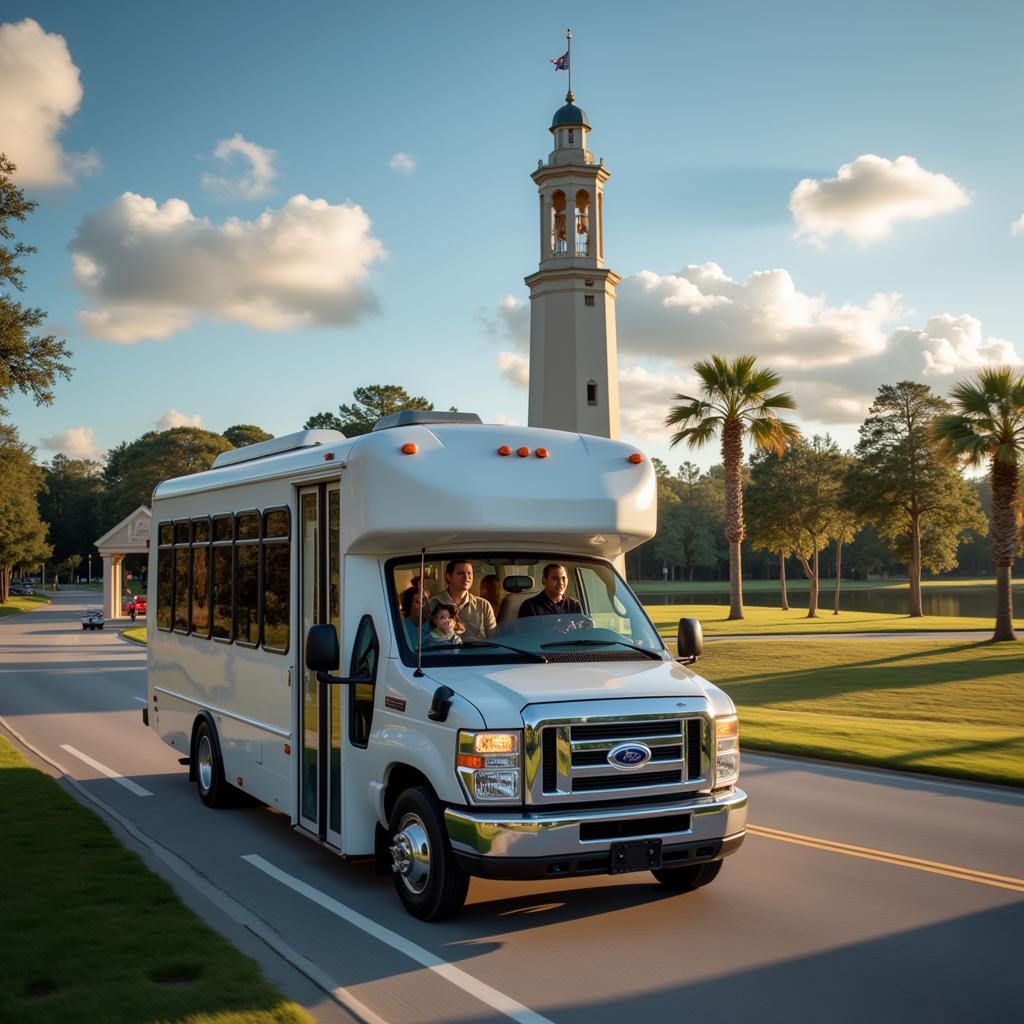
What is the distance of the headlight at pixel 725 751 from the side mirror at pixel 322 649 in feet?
8.19

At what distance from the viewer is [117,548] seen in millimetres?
65688

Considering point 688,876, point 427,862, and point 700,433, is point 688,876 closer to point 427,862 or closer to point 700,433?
point 427,862

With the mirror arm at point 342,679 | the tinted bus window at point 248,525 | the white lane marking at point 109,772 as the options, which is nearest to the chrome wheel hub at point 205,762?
the white lane marking at point 109,772

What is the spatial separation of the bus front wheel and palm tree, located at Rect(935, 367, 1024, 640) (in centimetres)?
2671

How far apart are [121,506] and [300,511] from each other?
306 feet

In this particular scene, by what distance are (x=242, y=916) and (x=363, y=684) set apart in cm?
167

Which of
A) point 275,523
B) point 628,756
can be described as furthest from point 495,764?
point 275,523

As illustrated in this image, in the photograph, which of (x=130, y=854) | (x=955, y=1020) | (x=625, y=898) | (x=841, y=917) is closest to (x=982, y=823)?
(x=841, y=917)

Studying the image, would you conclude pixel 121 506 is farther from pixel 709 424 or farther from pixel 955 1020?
pixel 955 1020

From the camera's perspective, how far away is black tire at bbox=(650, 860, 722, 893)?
7.65m

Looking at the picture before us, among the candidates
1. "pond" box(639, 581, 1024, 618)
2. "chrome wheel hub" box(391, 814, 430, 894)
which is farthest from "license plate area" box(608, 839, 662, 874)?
"pond" box(639, 581, 1024, 618)

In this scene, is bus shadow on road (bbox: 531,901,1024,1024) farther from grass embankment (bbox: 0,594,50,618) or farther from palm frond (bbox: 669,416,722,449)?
grass embankment (bbox: 0,594,50,618)

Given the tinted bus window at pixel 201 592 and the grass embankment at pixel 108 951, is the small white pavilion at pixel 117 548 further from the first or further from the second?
the grass embankment at pixel 108 951

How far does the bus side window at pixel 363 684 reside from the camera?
25.1 feet
